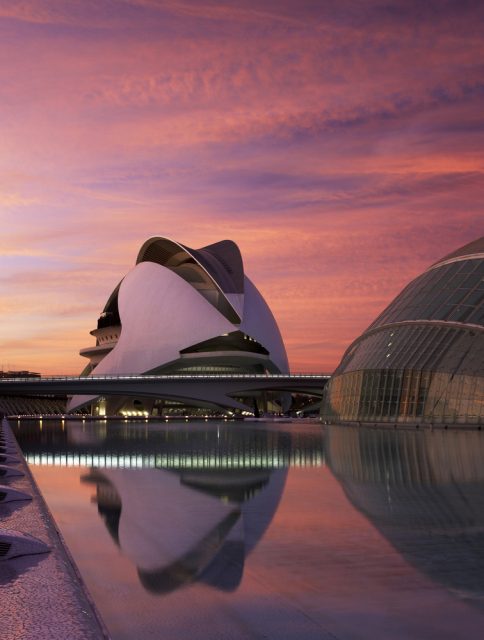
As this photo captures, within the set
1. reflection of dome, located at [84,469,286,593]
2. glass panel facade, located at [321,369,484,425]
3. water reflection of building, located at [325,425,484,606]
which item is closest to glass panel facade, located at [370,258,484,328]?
glass panel facade, located at [321,369,484,425]

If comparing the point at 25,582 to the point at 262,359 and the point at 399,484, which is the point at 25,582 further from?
the point at 262,359

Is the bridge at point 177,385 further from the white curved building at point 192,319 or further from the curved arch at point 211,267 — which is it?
the curved arch at point 211,267

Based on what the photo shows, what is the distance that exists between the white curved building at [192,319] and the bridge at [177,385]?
21.4 feet

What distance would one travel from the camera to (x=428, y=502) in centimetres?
1195

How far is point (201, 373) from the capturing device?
99500mm

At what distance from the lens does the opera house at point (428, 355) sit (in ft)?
128

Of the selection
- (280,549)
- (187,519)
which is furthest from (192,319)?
(280,549)

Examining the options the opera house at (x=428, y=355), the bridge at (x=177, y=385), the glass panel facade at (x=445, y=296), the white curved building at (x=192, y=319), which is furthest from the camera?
the white curved building at (x=192, y=319)

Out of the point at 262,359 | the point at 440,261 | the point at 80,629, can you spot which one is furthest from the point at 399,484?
the point at 262,359

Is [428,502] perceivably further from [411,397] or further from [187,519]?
[411,397]

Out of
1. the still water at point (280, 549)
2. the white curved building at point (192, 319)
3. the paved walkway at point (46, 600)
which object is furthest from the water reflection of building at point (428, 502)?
the white curved building at point (192, 319)

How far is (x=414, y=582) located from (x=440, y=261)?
1634 inches

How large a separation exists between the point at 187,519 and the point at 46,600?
500cm

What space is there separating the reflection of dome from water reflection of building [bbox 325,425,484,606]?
1522 mm
